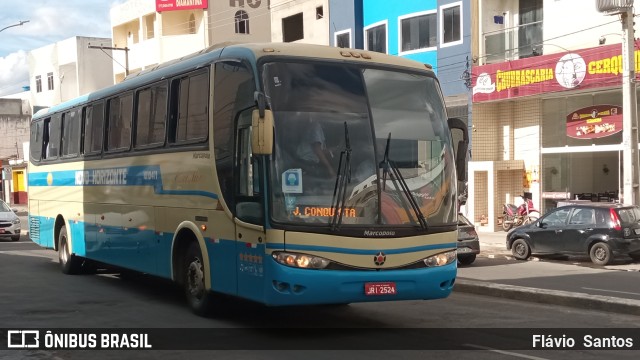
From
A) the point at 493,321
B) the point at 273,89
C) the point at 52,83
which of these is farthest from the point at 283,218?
the point at 52,83

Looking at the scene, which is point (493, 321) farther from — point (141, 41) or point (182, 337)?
point (141, 41)

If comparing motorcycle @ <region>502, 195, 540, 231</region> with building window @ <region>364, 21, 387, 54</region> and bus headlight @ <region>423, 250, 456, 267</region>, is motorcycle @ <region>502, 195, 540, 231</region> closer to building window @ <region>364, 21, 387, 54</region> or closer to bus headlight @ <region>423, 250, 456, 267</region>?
building window @ <region>364, 21, 387, 54</region>

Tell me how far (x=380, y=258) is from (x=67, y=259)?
10.00 metres

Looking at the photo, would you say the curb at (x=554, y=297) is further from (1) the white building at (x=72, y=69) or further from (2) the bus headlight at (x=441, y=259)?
(1) the white building at (x=72, y=69)

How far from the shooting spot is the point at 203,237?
10.6 meters

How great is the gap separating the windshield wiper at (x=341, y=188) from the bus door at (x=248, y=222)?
84 centimetres

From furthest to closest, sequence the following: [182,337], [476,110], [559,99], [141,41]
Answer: [141,41], [476,110], [559,99], [182,337]

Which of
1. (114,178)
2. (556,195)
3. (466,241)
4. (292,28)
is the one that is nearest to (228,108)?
(114,178)

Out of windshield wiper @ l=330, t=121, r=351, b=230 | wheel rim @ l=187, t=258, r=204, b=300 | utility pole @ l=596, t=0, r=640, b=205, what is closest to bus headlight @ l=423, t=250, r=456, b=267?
windshield wiper @ l=330, t=121, r=351, b=230

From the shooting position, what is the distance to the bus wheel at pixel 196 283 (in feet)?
35.2

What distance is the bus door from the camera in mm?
9102

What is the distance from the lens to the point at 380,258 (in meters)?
9.07

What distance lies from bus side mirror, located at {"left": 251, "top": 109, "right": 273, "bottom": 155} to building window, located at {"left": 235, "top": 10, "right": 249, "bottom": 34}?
44370 mm

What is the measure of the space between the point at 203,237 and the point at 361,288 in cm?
267
